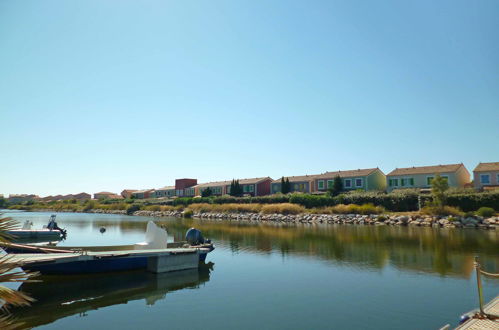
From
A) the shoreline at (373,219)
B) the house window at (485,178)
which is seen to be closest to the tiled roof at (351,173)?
the shoreline at (373,219)

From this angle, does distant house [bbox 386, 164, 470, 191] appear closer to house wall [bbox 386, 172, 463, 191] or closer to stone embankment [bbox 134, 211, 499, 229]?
Answer: house wall [bbox 386, 172, 463, 191]

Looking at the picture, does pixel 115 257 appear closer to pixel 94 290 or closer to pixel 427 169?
pixel 94 290

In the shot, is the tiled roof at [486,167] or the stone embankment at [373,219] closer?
the stone embankment at [373,219]

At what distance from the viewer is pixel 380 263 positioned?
17625 mm

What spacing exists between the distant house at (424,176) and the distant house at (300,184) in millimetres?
14769

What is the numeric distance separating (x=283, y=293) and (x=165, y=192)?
91.3 m

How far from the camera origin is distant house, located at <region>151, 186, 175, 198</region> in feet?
320

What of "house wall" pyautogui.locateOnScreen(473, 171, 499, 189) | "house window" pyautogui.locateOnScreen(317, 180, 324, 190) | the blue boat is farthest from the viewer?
"house window" pyautogui.locateOnScreen(317, 180, 324, 190)

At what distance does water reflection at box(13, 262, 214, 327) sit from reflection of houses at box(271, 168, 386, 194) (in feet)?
151

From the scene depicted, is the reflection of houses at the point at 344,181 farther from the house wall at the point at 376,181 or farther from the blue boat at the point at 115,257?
the blue boat at the point at 115,257

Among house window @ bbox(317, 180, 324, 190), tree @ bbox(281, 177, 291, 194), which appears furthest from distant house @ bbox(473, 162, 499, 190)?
tree @ bbox(281, 177, 291, 194)

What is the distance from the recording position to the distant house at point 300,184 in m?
64.9

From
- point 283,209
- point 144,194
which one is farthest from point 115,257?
point 144,194

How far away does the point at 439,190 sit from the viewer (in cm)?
3778
